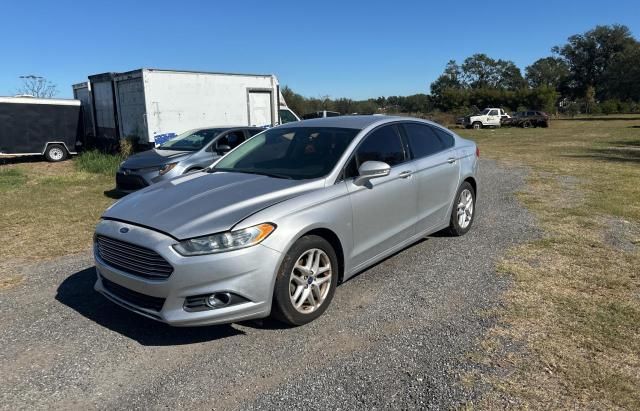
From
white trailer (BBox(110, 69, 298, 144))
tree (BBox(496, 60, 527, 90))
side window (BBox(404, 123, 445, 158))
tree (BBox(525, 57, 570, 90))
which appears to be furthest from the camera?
tree (BBox(496, 60, 527, 90))

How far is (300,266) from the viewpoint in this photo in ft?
11.8

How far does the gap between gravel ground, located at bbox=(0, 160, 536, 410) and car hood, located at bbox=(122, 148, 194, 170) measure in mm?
4449

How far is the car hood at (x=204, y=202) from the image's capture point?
3355 mm

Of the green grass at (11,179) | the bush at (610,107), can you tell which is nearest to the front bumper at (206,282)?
the green grass at (11,179)

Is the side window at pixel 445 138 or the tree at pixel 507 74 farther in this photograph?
the tree at pixel 507 74

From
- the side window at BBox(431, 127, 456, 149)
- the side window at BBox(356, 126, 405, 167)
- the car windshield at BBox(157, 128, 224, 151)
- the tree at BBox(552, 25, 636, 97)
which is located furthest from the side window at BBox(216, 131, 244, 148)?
the tree at BBox(552, 25, 636, 97)

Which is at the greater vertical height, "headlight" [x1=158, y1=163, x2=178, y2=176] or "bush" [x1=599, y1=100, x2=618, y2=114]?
"bush" [x1=599, y1=100, x2=618, y2=114]

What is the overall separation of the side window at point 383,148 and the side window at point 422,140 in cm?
24

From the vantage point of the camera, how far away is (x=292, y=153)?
4.63 meters

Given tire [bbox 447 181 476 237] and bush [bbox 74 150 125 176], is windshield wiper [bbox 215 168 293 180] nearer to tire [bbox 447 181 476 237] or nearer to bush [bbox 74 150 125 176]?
tire [bbox 447 181 476 237]

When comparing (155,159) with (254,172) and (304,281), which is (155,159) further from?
(304,281)

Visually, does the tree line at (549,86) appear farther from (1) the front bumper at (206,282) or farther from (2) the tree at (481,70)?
(1) the front bumper at (206,282)

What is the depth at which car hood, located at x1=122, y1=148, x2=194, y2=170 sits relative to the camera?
909cm

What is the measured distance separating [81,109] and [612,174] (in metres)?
16.7
